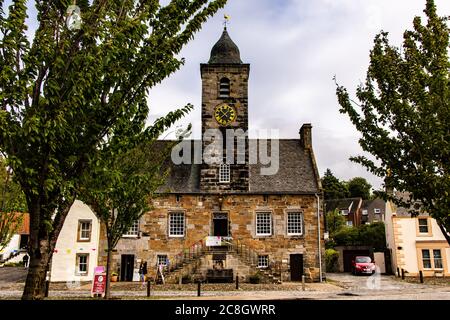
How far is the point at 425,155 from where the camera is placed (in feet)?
23.7

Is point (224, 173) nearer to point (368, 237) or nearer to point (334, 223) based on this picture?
point (368, 237)

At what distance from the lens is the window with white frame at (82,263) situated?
89.6ft

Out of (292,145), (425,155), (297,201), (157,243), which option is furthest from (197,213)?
(425,155)

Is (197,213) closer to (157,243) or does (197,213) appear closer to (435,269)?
(157,243)

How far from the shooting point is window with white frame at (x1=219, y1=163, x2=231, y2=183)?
94.6 ft

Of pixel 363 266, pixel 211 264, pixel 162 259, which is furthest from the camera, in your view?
pixel 363 266

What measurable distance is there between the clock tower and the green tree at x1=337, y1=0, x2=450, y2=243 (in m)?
20.3

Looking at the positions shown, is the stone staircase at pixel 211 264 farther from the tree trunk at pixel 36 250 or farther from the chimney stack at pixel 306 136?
the tree trunk at pixel 36 250

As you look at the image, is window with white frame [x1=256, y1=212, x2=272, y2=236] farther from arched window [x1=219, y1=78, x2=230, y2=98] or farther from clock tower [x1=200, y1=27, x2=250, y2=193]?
arched window [x1=219, y1=78, x2=230, y2=98]

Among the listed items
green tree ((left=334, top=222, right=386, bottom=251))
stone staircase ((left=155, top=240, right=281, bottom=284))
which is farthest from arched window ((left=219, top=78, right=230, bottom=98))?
green tree ((left=334, top=222, right=386, bottom=251))

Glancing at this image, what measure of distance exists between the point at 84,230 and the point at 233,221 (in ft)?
34.8

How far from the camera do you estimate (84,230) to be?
2797 centimetres

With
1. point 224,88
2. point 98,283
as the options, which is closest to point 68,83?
point 98,283

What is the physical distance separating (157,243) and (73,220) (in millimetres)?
6250
